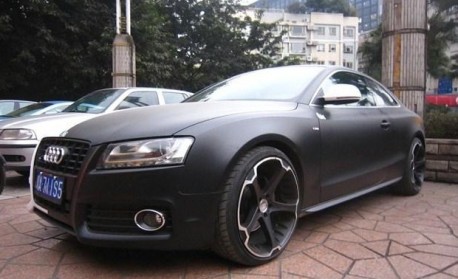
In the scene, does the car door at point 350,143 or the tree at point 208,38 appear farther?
the tree at point 208,38

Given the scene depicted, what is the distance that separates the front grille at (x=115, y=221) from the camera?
8.58ft

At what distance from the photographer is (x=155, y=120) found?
2832 mm

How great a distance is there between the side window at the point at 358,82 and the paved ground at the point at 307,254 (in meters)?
1.03

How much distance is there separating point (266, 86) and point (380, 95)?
1.54 metres

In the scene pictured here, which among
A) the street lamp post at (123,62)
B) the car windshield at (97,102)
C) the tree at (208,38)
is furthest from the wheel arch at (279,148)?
the tree at (208,38)

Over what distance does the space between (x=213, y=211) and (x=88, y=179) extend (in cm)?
73

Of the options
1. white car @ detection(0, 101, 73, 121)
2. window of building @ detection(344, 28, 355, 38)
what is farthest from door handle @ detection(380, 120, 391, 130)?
window of building @ detection(344, 28, 355, 38)

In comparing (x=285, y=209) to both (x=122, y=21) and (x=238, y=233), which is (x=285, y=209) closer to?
(x=238, y=233)

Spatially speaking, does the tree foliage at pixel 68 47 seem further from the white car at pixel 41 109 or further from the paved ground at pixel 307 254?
the paved ground at pixel 307 254

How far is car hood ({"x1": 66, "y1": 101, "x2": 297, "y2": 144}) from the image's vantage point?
271 centimetres

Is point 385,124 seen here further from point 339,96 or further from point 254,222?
point 254,222

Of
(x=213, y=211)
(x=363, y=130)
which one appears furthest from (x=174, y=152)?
(x=363, y=130)

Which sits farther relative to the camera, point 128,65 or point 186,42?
point 186,42

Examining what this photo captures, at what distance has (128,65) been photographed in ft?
38.7
